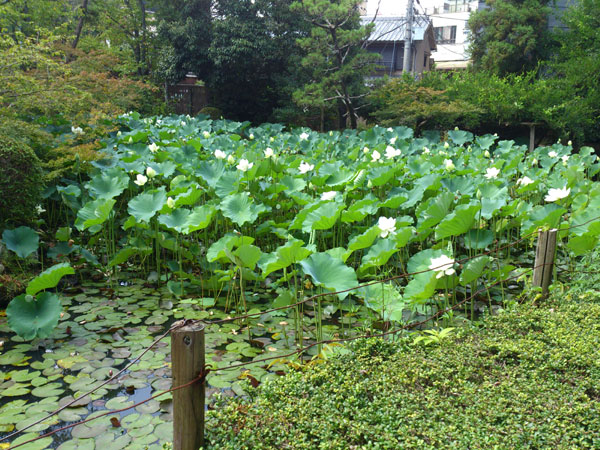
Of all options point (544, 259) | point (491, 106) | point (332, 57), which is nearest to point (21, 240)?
point (544, 259)

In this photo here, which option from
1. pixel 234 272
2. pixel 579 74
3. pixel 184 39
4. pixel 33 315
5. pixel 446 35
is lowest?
pixel 33 315

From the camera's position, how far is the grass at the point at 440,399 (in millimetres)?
1747

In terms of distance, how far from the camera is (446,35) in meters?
36.7

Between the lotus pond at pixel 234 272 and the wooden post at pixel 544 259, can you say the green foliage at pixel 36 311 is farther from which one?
the wooden post at pixel 544 259

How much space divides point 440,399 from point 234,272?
1765 mm

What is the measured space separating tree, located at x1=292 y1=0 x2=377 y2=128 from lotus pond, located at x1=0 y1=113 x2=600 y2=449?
7343mm

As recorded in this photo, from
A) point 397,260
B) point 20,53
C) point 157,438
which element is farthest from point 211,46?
point 157,438

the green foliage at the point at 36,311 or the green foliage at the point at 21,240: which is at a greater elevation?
the green foliage at the point at 21,240

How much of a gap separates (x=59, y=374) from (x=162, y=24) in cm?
1280

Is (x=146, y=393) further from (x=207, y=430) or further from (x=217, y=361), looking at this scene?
(x=207, y=430)

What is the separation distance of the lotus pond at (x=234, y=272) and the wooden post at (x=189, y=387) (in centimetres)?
42

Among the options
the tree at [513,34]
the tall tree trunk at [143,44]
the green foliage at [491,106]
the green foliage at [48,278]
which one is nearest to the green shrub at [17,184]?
the green foliage at [48,278]

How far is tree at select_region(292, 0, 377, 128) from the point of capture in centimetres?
1200

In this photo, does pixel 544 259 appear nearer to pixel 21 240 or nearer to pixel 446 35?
pixel 21 240
